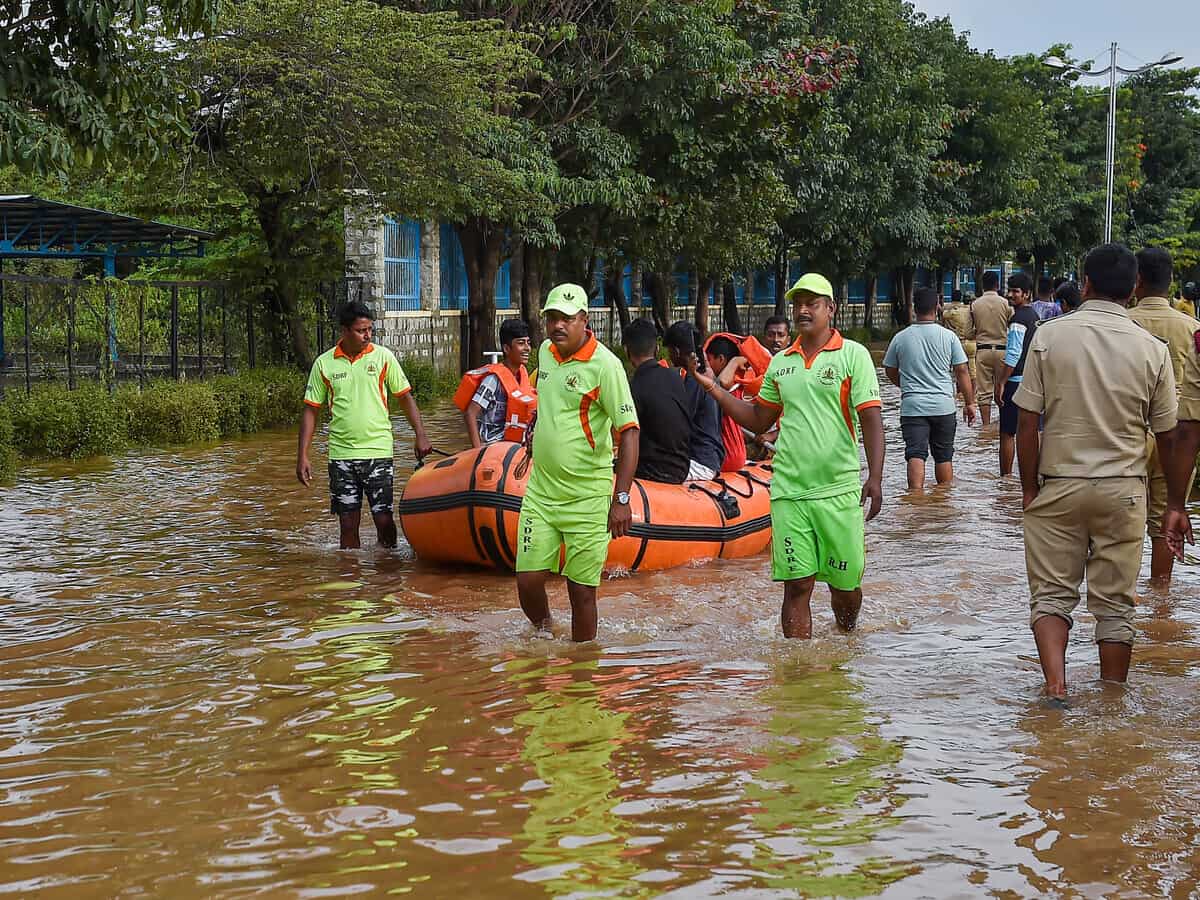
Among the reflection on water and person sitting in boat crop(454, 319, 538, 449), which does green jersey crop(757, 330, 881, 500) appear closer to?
the reflection on water

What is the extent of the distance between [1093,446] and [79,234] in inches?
766

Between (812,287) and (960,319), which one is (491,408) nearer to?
(812,287)

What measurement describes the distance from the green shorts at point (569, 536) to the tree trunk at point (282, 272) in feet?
47.5

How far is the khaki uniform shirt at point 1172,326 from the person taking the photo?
795 cm

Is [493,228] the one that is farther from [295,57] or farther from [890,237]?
[890,237]

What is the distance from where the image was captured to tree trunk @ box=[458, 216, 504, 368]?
24766 millimetres

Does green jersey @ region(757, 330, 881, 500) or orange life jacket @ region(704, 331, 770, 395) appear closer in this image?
green jersey @ region(757, 330, 881, 500)

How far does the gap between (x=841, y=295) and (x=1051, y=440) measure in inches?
1541

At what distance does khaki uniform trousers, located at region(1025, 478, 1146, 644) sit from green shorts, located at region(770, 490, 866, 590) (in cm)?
89

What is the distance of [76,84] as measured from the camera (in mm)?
9188

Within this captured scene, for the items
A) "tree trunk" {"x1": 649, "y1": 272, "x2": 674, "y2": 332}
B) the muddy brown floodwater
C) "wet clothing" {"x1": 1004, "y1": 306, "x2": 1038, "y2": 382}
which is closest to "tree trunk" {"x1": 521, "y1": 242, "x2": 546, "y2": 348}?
"tree trunk" {"x1": 649, "y1": 272, "x2": 674, "y2": 332}

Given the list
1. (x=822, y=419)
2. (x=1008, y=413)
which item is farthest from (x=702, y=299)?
(x=822, y=419)

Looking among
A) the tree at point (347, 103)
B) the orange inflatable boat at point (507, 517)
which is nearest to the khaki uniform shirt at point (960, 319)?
the tree at point (347, 103)

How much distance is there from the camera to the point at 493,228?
2447 centimetres
